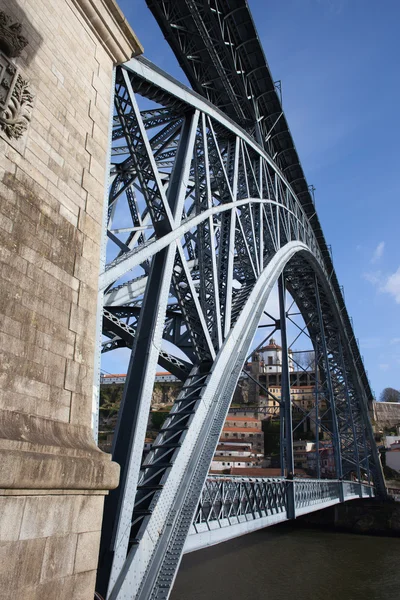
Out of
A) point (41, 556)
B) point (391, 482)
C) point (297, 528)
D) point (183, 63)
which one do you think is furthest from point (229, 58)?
point (391, 482)

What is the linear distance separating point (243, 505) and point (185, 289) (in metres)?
7.39

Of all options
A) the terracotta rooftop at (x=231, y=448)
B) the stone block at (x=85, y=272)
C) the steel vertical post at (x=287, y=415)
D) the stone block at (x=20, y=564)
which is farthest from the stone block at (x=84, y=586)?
the terracotta rooftop at (x=231, y=448)

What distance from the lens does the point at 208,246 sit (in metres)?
9.95

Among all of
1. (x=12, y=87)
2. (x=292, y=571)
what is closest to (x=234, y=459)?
(x=292, y=571)

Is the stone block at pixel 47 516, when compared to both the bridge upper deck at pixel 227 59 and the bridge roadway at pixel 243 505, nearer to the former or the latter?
the bridge roadway at pixel 243 505

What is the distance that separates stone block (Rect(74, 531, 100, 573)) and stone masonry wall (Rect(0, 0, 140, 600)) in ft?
0.05

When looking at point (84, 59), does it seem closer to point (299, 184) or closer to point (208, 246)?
point (208, 246)

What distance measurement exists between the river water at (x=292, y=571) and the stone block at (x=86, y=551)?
50.1ft

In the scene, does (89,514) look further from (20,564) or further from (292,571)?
(292,571)

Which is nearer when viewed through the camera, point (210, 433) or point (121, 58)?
point (121, 58)

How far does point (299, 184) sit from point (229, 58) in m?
12.1

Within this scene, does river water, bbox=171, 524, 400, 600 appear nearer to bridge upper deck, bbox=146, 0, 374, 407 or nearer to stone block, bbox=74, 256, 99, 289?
stone block, bbox=74, 256, 99, 289

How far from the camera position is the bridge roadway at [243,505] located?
8.17 meters

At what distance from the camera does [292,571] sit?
2247 cm
